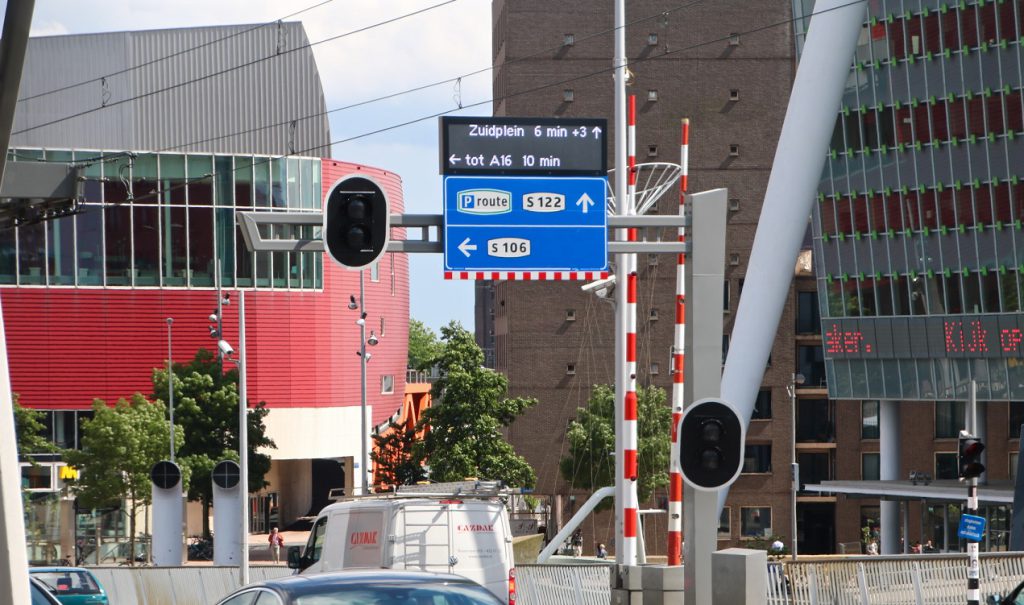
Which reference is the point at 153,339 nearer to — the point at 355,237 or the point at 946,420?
the point at 946,420

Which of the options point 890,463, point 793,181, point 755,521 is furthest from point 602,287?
point 755,521

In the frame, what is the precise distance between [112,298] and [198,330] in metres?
3.96

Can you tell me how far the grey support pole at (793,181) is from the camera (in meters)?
51.6

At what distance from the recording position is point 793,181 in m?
51.8

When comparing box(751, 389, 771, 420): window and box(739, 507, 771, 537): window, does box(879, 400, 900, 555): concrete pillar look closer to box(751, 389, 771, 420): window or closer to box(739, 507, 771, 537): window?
box(739, 507, 771, 537): window

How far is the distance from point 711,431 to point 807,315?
7053 centimetres

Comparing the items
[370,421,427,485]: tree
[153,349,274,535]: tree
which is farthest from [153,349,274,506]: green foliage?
[370,421,427,485]: tree

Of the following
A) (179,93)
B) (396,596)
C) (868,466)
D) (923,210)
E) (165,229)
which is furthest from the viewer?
(868,466)

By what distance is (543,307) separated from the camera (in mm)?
81438

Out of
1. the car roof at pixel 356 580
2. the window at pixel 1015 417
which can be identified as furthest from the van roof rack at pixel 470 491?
the window at pixel 1015 417

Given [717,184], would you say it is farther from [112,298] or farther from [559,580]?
[559,580]

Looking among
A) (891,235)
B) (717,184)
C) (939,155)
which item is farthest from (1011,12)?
(717,184)

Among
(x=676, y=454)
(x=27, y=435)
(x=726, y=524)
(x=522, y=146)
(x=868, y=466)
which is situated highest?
(x=522, y=146)

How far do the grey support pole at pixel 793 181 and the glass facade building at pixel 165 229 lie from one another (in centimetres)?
2435
